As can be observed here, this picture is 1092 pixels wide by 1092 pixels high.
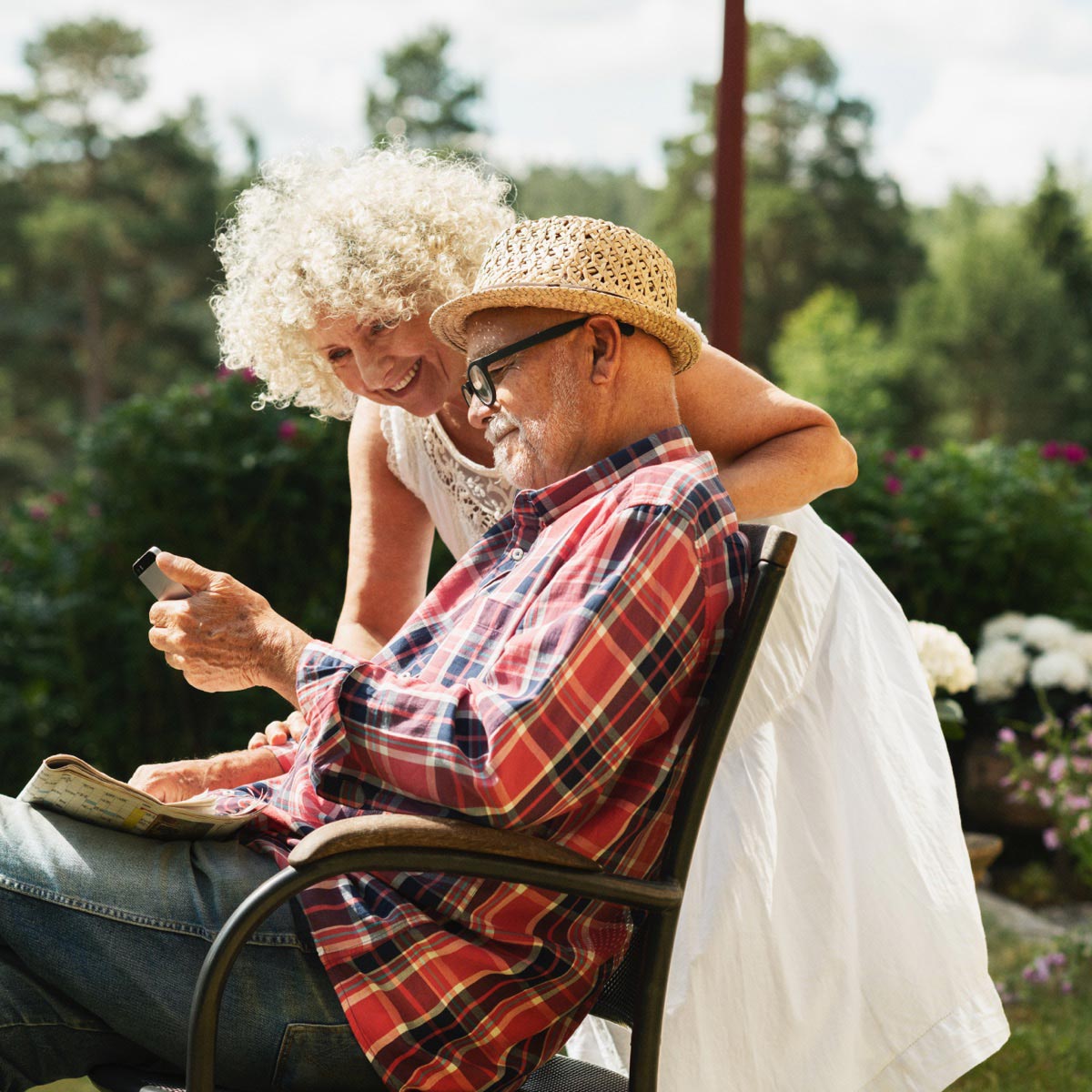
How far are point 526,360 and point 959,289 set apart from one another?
34129mm

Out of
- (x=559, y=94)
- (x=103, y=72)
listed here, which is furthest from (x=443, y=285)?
(x=559, y=94)

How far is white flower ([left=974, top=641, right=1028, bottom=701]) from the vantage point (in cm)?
478

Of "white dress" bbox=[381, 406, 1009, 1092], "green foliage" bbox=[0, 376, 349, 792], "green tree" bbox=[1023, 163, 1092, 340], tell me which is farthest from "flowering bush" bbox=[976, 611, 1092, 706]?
"green tree" bbox=[1023, 163, 1092, 340]

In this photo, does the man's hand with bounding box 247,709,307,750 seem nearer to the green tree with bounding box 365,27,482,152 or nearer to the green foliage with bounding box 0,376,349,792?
the green foliage with bounding box 0,376,349,792

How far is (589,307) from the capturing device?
1.67 metres

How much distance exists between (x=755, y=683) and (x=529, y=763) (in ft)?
2.28

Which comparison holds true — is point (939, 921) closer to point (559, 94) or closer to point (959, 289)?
point (959, 289)

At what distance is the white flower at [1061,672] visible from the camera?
464cm

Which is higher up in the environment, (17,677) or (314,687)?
(314,687)

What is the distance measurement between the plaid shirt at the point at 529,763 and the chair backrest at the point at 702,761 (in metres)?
0.04

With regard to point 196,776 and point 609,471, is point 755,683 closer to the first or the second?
point 609,471

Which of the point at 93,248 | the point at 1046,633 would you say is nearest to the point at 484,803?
the point at 1046,633

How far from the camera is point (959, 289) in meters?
33.6

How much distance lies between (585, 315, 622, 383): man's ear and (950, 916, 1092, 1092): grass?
2.10 meters
